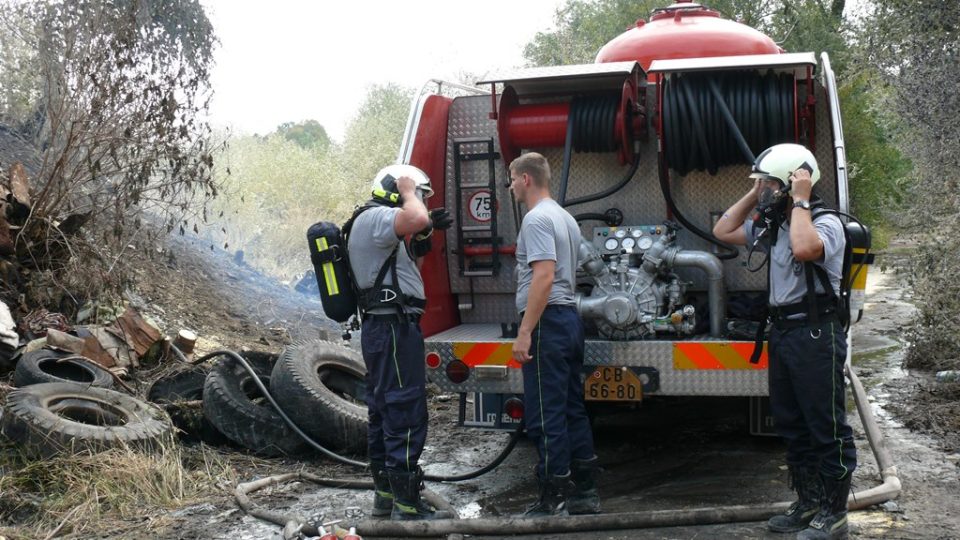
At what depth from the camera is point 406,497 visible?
5.05m

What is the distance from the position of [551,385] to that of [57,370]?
396 cm

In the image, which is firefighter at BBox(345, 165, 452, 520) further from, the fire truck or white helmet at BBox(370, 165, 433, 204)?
the fire truck

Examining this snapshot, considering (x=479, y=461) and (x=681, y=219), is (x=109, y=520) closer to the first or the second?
(x=479, y=461)

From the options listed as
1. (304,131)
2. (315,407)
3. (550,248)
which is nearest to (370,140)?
(304,131)

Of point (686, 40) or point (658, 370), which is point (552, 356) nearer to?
point (658, 370)

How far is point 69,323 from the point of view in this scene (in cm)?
804

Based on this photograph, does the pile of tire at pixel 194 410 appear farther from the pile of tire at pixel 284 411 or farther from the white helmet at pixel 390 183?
the white helmet at pixel 390 183

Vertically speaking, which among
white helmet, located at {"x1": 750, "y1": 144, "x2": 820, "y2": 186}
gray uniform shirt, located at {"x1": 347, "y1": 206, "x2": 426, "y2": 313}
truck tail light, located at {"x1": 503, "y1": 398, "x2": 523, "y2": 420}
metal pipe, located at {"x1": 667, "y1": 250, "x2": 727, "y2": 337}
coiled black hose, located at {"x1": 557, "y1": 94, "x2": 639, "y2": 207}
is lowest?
truck tail light, located at {"x1": 503, "y1": 398, "x2": 523, "y2": 420}

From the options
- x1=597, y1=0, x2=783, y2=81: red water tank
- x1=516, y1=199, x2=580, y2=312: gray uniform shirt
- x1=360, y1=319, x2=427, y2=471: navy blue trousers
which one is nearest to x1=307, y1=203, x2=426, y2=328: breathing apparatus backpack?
x1=360, y1=319, x2=427, y2=471: navy blue trousers

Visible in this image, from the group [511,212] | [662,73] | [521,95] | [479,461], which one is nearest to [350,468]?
[479,461]

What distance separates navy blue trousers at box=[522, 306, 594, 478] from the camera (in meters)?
5.00

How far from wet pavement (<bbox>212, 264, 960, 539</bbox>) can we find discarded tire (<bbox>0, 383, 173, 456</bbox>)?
85 cm

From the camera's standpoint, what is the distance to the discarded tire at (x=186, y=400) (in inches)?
266

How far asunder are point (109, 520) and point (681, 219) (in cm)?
377
